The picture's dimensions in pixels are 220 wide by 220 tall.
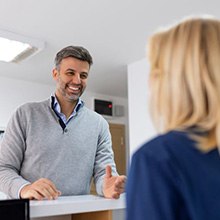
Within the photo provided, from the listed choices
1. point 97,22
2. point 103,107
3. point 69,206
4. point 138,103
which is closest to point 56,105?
point 69,206

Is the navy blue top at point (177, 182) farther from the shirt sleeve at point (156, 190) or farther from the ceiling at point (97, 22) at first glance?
the ceiling at point (97, 22)

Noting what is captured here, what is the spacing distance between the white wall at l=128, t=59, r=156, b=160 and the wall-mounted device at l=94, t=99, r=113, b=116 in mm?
1282

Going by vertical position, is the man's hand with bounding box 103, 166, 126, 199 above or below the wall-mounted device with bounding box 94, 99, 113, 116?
below

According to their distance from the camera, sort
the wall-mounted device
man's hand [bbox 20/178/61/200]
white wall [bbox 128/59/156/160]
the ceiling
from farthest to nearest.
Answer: the wall-mounted device
white wall [bbox 128/59/156/160]
the ceiling
man's hand [bbox 20/178/61/200]

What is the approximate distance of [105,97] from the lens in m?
5.19

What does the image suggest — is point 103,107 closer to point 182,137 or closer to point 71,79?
point 71,79

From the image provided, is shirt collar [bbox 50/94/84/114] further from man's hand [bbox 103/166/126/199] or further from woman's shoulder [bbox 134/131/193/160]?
woman's shoulder [bbox 134/131/193/160]

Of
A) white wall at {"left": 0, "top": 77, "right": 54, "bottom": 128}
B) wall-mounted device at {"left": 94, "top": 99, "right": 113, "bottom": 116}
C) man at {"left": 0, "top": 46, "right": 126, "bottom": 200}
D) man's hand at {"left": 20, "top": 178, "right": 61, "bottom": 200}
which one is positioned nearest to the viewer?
man's hand at {"left": 20, "top": 178, "right": 61, "bottom": 200}

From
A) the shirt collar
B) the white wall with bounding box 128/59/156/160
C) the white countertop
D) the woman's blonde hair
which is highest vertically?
the white wall with bounding box 128/59/156/160

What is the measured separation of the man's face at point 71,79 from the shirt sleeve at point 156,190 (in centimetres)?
100

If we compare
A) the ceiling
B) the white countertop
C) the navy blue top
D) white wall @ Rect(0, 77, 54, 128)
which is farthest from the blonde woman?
white wall @ Rect(0, 77, 54, 128)

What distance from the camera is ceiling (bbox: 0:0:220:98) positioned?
240cm

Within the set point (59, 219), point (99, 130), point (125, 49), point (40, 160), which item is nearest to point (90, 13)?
point (125, 49)

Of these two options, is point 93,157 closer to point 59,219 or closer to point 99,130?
point 99,130
